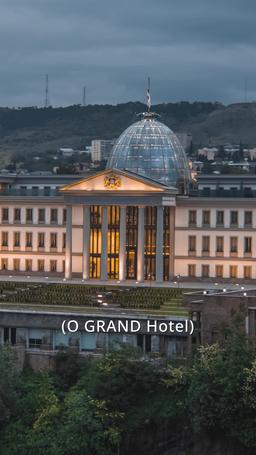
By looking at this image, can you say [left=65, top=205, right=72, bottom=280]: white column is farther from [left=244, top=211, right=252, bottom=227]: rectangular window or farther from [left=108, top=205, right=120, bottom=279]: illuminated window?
[left=244, top=211, right=252, bottom=227]: rectangular window

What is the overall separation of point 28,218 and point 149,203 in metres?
16.2

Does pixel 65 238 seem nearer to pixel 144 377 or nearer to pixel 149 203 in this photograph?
pixel 149 203

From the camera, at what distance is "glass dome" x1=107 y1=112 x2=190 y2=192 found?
133 metres

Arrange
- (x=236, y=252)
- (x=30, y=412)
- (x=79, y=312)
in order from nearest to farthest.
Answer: (x=30, y=412) < (x=79, y=312) < (x=236, y=252)

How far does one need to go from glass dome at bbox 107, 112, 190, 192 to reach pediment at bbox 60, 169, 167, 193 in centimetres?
836

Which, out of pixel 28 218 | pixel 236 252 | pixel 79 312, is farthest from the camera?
pixel 28 218

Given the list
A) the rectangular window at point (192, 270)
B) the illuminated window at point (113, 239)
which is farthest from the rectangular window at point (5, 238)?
the rectangular window at point (192, 270)

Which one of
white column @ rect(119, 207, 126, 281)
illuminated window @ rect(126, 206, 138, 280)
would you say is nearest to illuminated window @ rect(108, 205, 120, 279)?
white column @ rect(119, 207, 126, 281)

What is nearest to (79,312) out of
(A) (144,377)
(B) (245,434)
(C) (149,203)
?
(A) (144,377)

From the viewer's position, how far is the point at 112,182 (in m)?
124

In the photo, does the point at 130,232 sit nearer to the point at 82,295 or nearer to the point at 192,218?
the point at 192,218

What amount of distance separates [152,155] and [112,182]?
11.4 meters

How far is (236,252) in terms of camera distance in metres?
122

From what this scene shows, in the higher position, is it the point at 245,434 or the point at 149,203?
the point at 149,203
